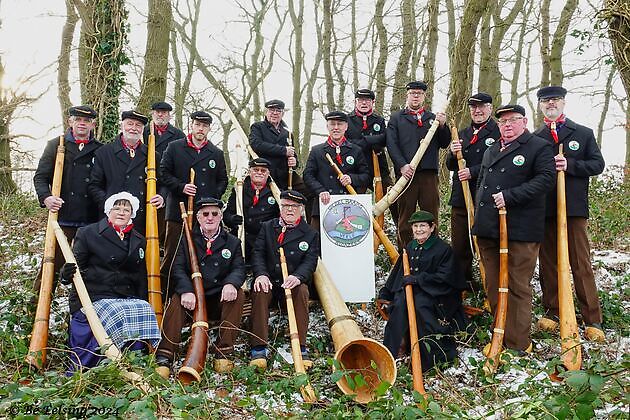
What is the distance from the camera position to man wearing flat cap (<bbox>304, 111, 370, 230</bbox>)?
7.52 metres

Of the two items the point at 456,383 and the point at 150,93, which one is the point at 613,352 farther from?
the point at 150,93

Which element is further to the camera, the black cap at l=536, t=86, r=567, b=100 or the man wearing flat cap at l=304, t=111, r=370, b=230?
the man wearing flat cap at l=304, t=111, r=370, b=230

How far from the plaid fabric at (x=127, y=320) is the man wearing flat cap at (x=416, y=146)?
3.39 metres

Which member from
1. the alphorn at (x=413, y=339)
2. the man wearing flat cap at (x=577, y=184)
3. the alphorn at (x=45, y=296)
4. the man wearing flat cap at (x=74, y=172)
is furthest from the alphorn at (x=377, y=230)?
the alphorn at (x=45, y=296)

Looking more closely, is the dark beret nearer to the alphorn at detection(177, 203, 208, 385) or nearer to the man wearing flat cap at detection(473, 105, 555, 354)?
the man wearing flat cap at detection(473, 105, 555, 354)

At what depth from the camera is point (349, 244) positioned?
7.18 meters

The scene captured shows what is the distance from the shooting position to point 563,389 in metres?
4.04

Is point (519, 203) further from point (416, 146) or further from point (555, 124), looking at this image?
point (416, 146)

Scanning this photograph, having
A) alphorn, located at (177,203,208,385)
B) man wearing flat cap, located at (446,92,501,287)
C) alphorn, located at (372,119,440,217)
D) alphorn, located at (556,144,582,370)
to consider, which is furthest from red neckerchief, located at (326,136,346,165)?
alphorn, located at (556,144,582,370)

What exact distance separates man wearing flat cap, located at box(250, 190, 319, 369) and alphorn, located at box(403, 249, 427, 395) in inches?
37.8

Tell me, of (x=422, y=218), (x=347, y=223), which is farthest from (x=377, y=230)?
(x=422, y=218)

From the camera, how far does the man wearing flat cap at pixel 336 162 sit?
7.52m

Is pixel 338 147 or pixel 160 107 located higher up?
pixel 160 107

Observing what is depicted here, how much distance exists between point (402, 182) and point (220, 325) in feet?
9.39
